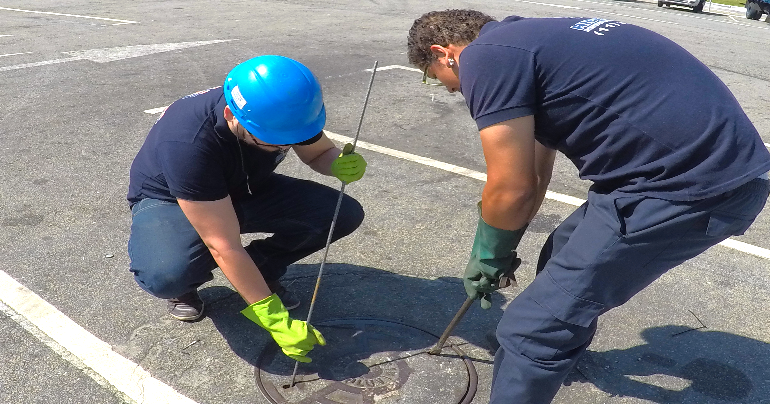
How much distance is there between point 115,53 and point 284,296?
20.6 feet

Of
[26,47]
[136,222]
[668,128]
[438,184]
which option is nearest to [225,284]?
[136,222]

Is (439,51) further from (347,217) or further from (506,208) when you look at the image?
(347,217)

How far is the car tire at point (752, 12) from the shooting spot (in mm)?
19398

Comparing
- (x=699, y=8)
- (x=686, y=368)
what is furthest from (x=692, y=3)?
(x=686, y=368)

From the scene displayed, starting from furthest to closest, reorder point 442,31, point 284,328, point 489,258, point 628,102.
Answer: point 284,328, point 489,258, point 442,31, point 628,102

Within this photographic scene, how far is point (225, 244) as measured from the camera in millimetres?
2723

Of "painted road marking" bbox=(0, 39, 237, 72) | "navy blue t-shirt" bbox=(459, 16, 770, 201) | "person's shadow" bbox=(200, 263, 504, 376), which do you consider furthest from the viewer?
"painted road marking" bbox=(0, 39, 237, 72)

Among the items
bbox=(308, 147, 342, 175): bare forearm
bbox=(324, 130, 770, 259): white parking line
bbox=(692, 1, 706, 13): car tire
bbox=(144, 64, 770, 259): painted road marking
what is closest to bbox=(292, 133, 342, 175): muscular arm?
bbox=(308, 147, 342, 175): bare forearm

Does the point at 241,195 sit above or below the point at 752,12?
above

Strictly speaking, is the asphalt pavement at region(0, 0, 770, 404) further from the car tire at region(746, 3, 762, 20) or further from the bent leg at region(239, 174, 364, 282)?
the car tire at region(746, 3, 762, 20)

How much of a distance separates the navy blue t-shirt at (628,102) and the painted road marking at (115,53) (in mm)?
6836

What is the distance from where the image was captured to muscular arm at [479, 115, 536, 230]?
2.12 meters

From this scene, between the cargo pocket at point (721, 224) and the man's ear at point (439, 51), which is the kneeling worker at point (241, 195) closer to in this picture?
the man's ear at point (439, 51)

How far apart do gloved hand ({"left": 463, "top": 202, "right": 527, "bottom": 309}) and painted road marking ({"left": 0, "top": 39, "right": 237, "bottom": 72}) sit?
6.57 meters
